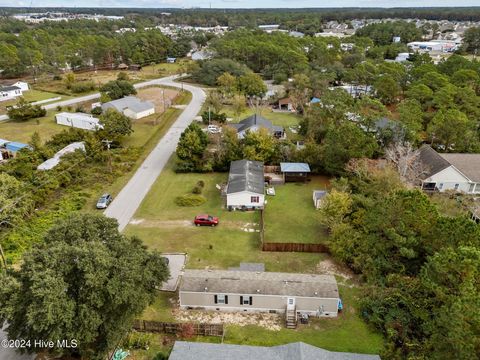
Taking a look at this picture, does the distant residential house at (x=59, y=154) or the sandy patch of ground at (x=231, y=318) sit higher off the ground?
the distant residential house at (x=59, y=154)

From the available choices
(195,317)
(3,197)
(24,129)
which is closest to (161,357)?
(195,317)

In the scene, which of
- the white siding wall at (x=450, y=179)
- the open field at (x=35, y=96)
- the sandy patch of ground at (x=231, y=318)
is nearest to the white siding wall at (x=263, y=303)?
the sandy patch of ground at (x=231, y=318)

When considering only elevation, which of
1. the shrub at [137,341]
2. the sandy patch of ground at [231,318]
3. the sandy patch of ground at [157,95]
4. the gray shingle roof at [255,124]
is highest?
the gray shingle roof at [255,124]

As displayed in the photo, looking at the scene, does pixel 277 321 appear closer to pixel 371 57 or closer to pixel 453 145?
pixel 453 145

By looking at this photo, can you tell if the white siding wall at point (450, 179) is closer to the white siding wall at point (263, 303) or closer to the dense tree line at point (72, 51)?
the white siding wall at point (263, 303)

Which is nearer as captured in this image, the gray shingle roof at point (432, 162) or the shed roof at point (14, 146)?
the gray shingle roof at point (432, 162)

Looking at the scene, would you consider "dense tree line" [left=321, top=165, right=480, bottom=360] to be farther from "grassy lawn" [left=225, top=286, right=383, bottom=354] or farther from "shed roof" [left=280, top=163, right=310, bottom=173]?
"shed roof" [left=280, top=163, right=310, bottom=173]

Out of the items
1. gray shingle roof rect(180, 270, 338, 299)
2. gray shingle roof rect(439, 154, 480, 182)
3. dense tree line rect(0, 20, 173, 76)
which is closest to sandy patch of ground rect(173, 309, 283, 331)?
gray shingle roof rect(180, 270, 338, 299)
